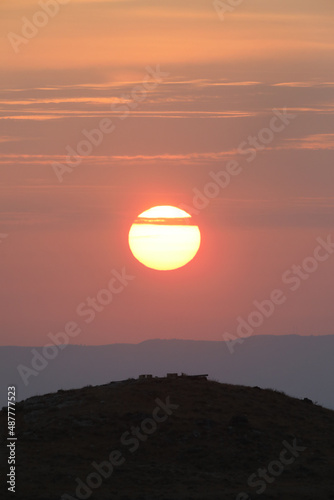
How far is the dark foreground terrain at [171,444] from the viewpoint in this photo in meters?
45.9

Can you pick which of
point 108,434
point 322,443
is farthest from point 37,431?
point 322,443

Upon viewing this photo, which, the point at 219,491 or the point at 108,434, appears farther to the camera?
the point at 108,434

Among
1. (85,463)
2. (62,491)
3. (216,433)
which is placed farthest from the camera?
(216,433)

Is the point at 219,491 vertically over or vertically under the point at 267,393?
under

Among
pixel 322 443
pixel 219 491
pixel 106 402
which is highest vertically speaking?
pixel 106 402

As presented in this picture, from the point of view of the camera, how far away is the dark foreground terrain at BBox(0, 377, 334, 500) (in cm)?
4594

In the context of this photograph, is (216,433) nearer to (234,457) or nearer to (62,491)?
(234,457)

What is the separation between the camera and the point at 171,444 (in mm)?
50469

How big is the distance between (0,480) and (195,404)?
510 inches

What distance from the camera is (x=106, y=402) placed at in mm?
54906

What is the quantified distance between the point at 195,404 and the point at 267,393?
6582 mm

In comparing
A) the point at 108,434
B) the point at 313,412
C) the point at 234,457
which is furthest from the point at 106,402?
the point at 313,412

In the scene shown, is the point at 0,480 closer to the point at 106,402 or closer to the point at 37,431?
the point at 37,431

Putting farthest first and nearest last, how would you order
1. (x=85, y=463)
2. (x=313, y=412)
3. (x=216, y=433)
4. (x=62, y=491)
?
(x=313, y=412) → (x=216, y=433) → (x=85, y=463) → (x=62, y=491)
